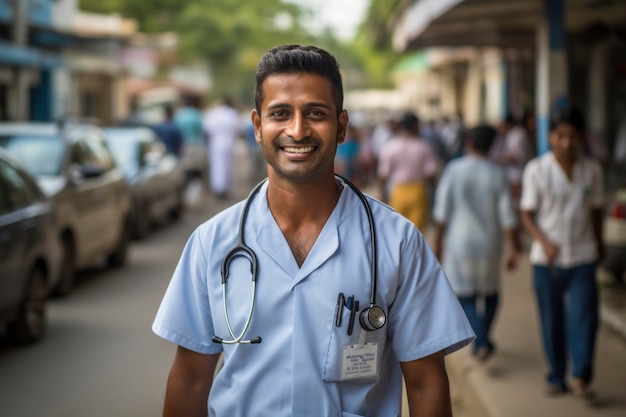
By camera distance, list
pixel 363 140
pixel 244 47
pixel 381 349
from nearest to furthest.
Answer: pixel 381 349 < pixel 363 140 < pixel 244 47

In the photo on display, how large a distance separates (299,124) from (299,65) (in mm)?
163

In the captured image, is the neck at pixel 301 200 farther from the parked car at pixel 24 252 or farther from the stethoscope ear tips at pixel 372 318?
the parked car at pixel 24 252

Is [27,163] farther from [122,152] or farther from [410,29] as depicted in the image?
[410,29]

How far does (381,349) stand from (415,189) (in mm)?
8965

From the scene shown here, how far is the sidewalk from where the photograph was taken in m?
6.87

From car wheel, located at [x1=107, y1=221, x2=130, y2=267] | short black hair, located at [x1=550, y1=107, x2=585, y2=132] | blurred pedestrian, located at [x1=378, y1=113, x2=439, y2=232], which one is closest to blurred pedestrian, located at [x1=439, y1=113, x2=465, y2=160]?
blurred pedestrian, located at [x1=378, y1=113, x2=439, y2=232]

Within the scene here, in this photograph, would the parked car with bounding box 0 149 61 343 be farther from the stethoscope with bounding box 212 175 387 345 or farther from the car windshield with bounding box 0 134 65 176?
the stethoscope with bounding box 212 175 387 345

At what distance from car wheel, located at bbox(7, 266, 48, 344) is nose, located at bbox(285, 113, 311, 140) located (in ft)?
20.4

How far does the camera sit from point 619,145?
1533cm

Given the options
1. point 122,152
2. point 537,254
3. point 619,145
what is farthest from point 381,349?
point 122,152

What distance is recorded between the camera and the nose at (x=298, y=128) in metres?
2.98

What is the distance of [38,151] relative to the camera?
11906 millimetres

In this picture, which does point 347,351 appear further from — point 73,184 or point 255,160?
point 255,160

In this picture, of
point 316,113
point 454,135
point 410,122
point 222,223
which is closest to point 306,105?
point 316,113
